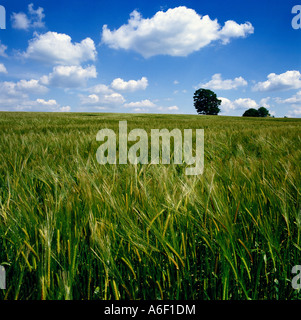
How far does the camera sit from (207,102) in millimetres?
60000

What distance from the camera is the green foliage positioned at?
191ft

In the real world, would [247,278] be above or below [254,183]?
below

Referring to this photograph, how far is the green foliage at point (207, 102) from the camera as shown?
191ft

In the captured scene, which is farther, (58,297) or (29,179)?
(29,179)
